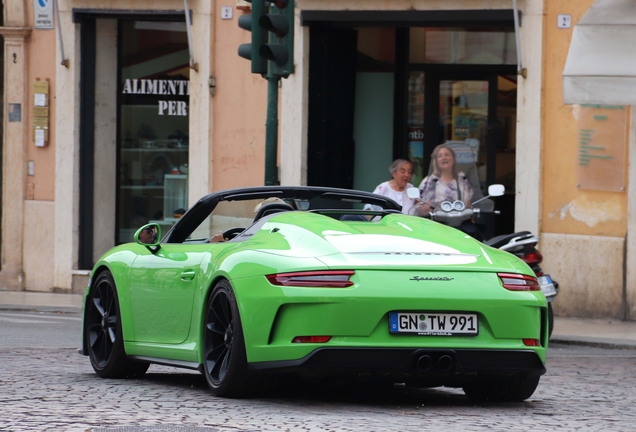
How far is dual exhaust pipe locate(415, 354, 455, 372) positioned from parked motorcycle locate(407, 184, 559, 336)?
551cm

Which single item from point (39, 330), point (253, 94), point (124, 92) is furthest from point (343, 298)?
point (124, 92)

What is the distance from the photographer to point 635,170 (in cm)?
1501

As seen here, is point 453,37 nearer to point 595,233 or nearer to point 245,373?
point 595,233

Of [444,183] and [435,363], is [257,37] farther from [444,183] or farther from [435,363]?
[435,363]

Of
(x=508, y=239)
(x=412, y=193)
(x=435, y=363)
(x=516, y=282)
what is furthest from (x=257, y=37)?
(x=435, y=363)

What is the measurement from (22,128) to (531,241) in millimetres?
8547

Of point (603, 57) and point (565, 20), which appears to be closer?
point (603, 57)

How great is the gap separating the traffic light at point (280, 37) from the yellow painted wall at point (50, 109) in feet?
21.4

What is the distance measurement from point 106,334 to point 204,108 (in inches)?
360

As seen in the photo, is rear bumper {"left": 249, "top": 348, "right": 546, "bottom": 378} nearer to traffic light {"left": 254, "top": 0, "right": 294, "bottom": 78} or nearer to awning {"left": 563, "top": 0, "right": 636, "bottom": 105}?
traffic light {"left": 254, "top": 0, "right": 294, "bottom": 78}

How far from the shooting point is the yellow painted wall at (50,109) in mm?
18203

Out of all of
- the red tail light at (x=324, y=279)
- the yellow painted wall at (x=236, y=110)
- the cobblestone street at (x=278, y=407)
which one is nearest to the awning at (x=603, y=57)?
the yellow painted wall at (x=236, y=110)

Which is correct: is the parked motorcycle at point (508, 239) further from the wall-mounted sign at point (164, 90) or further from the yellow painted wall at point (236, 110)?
the wall-mounted sign at point (164, 90)

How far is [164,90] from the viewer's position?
722 inches
